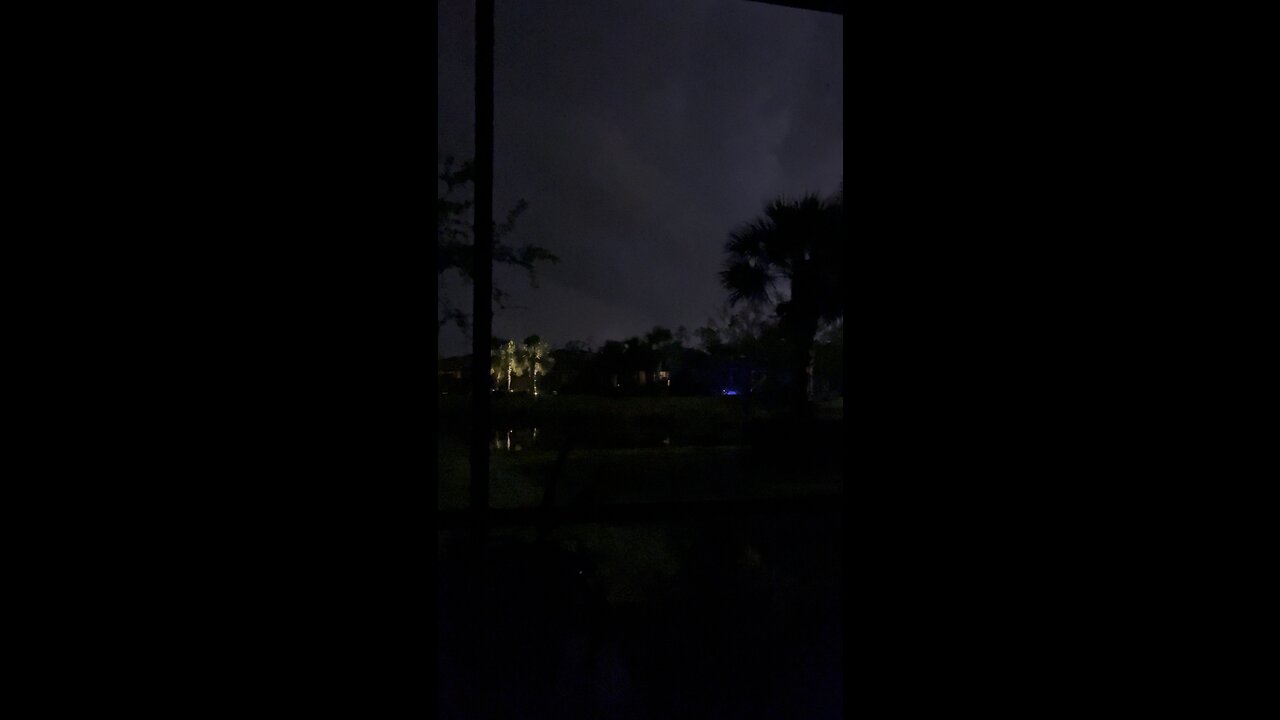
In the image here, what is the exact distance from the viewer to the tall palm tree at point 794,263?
253 centimetres

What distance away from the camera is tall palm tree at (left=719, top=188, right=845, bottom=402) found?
2.53 m

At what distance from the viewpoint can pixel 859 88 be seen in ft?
3.60

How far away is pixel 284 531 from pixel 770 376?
1767 mm

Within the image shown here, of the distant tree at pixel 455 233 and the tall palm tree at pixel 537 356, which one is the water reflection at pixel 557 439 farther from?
the distant tree at pixel 455 233

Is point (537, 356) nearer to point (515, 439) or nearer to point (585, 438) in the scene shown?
point (515, 439)

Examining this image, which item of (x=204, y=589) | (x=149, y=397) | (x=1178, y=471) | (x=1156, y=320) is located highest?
(x=1156, y=320)

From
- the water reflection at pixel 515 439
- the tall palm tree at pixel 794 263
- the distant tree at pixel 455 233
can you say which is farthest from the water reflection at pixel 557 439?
the tall palm tree at pixel 794 263

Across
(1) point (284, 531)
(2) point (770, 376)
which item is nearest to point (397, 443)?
(1) point (284, 531)

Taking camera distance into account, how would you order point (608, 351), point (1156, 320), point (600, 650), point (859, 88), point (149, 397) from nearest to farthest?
point (149, 397) < point (1156, 320) < point (859, 88) < point (608, 351) < point (600, 650)

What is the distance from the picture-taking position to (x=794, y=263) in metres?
2.87

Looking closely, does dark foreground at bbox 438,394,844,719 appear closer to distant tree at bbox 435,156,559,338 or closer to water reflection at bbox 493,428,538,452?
water reflection at bbox 493,428,538,452

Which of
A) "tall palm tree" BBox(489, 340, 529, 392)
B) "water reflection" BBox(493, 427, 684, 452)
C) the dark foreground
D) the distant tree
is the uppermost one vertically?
the distant tree

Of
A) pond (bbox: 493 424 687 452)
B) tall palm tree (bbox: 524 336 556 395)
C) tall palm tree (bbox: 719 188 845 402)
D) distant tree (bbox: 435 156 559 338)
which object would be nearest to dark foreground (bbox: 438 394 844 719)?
pond (bbox: 493 424 687 452)

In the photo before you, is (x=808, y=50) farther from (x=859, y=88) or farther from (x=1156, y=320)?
(x=1156, y=320)
